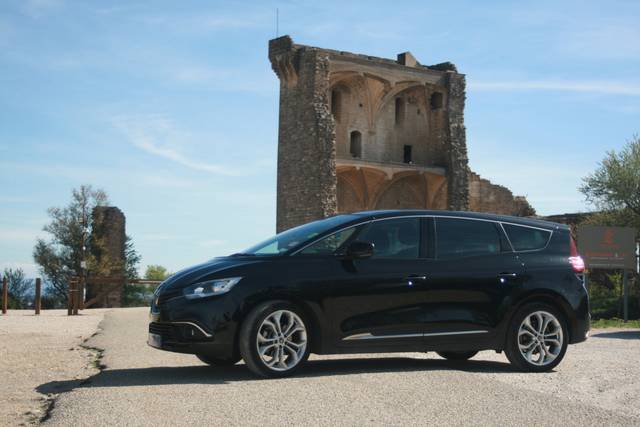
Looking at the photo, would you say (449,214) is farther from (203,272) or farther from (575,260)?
(203,272)

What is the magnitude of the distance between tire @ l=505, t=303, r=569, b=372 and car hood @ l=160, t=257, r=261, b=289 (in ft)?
10.3

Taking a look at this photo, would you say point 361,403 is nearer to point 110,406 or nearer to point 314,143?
point 110,406

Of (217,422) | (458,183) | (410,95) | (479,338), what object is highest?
(410,95)

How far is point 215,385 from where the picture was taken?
8.89 meters

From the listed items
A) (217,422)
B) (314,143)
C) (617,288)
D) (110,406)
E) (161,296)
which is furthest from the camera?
(314,143)

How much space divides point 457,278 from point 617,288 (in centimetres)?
2963

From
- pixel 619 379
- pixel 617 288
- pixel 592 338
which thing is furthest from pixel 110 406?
pixel 617 288

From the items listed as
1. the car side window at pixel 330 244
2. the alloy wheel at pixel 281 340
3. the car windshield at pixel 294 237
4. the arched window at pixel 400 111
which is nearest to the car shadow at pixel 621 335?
the car windshield at pixel 294 237

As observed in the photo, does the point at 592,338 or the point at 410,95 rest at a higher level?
the point at 410,95

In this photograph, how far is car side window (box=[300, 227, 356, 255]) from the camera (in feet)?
32.3

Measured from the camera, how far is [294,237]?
10266 millimetres

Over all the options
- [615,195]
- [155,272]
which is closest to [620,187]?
[615,195]

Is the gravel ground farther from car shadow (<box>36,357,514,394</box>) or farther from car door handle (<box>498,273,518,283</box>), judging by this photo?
car door handle (<box>498,273,518,283</box>)

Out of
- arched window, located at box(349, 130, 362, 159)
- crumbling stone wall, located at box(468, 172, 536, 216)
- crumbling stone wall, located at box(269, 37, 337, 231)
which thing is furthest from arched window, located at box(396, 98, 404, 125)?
crumbling stone wall, located at box(269, 37, 337, 231)
